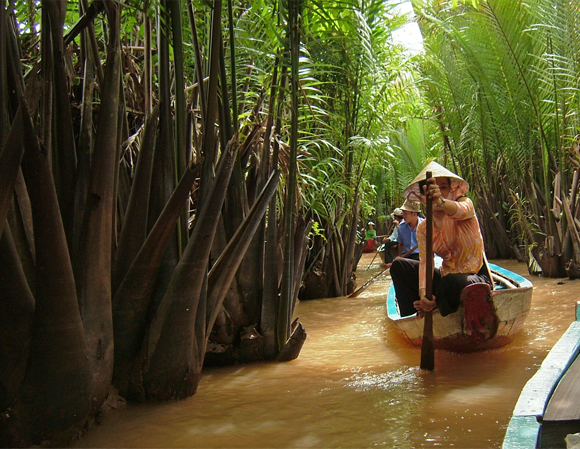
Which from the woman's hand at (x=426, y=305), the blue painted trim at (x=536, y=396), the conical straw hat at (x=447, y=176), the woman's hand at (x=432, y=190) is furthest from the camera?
the conical straw hat at (x=447, y=176)

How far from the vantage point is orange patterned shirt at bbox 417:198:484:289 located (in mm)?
3916

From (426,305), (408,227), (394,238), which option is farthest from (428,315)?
(394,238)

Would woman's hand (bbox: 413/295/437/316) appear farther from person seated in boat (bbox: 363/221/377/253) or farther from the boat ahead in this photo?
person seated in boat (bbox: 363/221/377/253)

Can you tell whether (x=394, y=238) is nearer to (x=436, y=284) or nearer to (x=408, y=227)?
(x=408, y=227)

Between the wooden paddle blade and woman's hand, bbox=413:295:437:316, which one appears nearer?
the wooden paddle blade

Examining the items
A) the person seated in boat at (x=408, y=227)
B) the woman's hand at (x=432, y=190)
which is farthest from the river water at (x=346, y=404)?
the person seated in boat at (x=408, y=227)

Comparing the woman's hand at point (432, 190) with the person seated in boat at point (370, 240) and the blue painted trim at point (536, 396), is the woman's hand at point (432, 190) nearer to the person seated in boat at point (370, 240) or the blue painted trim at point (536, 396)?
the blue painted trim at point (536, 396)

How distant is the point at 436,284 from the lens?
4.26m

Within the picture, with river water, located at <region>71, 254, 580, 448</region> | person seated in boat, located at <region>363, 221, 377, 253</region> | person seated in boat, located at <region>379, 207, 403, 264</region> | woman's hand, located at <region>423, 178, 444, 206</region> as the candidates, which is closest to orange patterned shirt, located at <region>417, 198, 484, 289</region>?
woman's hand, located at <region>423, 178, 444, 206</region>

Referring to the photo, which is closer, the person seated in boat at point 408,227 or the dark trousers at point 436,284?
the dark trousers at point 436,284

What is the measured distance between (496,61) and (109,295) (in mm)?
7101

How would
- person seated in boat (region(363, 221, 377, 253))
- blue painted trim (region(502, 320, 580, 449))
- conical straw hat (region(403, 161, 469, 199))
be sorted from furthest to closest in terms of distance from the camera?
person seated in boat (region(363, 221, 377, 253)), conical straw hat (region(403, 161, 469, 199)), blue painted trim (region(502, 320, 580, 449))

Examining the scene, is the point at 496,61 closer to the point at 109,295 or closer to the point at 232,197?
the point at 232,197

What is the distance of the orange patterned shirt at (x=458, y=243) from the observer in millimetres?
3916
